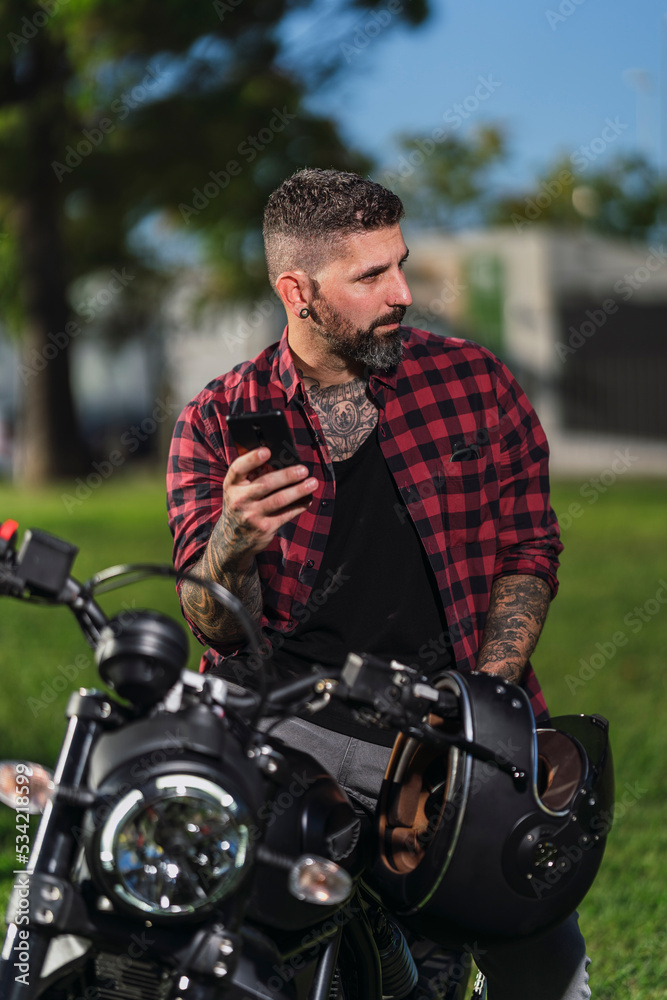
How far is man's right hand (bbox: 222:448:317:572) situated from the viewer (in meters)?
1.92

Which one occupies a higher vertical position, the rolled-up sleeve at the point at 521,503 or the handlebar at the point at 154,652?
the handlebar at the point at 154,652

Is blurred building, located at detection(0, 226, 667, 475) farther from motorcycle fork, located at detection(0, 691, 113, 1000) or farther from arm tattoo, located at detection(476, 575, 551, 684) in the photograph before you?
motorcycle fork, located at detection(0, 691, 113, 1000)

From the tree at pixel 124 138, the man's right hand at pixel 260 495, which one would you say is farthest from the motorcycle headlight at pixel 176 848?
the tree at pixel 124 138

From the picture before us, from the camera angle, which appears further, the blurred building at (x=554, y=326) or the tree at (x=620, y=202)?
the tree at (x=620, y=202)

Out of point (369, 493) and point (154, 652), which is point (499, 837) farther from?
point (369, 493)

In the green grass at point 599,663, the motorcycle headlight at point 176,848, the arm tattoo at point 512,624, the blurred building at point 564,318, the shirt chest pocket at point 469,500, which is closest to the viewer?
the motorcycle headlight at point 176,848

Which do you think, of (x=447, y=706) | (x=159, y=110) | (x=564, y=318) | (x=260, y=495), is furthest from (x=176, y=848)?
(x=564, y=318)

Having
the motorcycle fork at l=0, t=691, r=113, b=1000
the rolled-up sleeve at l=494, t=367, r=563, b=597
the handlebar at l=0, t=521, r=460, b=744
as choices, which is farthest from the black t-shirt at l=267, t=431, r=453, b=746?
the motorcycle fork at l=0, t=691, r=113, b=1000

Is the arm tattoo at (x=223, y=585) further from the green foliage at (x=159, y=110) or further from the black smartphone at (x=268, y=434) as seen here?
the green foliage at (x=159, y=110)

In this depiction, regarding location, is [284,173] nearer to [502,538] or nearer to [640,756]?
[640,756]

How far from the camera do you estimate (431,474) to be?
260cm

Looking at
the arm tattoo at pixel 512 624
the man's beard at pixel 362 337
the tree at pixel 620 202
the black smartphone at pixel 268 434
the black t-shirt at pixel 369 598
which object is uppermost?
the black smartphone at pixel 268 434

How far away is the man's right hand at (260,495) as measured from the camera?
6.29ft

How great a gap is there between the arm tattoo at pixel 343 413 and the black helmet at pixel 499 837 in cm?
93
